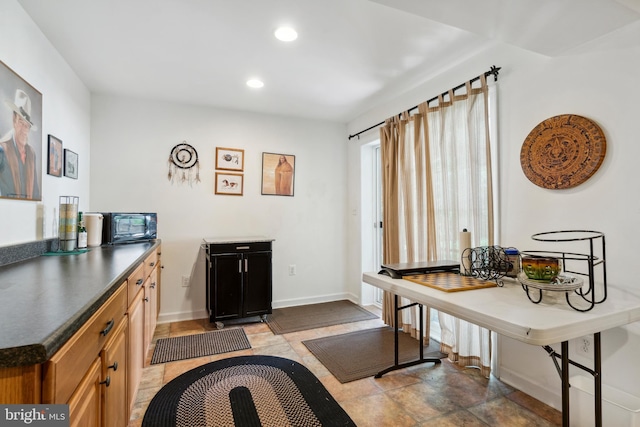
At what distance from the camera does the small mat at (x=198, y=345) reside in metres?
2.63

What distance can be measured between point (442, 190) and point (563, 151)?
2.98ft

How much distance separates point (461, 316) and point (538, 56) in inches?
69.1

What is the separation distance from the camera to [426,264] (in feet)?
7.23

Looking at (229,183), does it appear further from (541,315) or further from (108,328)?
(541,315)

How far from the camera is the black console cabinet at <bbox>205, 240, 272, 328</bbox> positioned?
10.6 ft

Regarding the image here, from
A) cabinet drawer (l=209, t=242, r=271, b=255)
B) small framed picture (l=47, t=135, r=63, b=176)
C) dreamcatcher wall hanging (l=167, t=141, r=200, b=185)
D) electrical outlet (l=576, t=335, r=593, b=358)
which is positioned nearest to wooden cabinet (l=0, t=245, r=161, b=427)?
small framed picture (l=47, t=135, r=63, b=176)

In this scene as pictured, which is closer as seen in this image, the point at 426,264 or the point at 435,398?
the point at 435,398

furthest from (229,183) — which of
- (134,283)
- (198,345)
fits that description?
(134,283)

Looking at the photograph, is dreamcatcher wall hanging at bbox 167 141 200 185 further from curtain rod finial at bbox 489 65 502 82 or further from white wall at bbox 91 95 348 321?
curtain rod finial at bbox 489 65 502 82

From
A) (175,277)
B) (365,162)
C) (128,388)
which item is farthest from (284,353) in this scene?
(365,162)

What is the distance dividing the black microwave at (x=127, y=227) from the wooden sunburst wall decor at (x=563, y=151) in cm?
319

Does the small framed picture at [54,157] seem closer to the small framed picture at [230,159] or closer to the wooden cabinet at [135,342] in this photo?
the wooden cabinet at [135,342]

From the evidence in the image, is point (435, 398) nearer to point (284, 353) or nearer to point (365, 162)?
point (284, 353)

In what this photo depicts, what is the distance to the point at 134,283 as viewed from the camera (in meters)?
1.76
